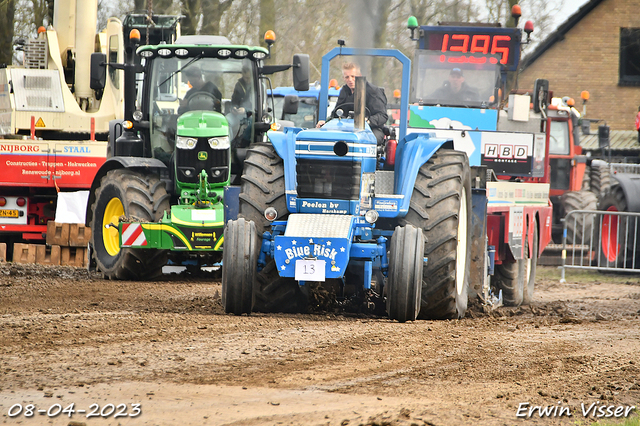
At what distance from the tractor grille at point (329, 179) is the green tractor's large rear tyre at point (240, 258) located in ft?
1.90

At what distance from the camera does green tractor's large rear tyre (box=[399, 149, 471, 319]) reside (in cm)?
718

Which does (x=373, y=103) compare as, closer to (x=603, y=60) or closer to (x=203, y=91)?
(x=203, y=91)

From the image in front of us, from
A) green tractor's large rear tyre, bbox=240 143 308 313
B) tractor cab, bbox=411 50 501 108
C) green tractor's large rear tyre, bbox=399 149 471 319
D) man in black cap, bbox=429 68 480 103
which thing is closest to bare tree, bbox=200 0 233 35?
tractor cab, bbox=411 50 501 108

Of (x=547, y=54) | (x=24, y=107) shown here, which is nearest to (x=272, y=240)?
(x=24, y=107)

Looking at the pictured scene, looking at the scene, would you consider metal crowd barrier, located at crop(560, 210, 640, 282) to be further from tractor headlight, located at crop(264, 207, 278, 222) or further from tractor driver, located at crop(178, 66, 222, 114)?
tractor headlight, located at crop(264, 207, 278, 222)

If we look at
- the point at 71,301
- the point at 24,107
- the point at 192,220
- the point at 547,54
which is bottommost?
the point at 71,301

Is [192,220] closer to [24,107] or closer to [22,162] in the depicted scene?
[22,162]

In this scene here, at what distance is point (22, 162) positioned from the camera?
12.4 metres

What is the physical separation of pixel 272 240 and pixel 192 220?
3093 mm

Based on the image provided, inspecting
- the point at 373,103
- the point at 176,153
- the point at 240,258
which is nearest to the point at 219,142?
the point at 176,153

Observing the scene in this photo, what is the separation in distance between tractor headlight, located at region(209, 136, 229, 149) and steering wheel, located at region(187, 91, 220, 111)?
67 centimetres

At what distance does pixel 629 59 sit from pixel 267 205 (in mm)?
30142

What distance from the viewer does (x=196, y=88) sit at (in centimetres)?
1122

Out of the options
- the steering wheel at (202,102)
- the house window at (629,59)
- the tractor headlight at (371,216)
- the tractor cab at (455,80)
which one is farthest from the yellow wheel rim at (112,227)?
the house window at (629,59)
